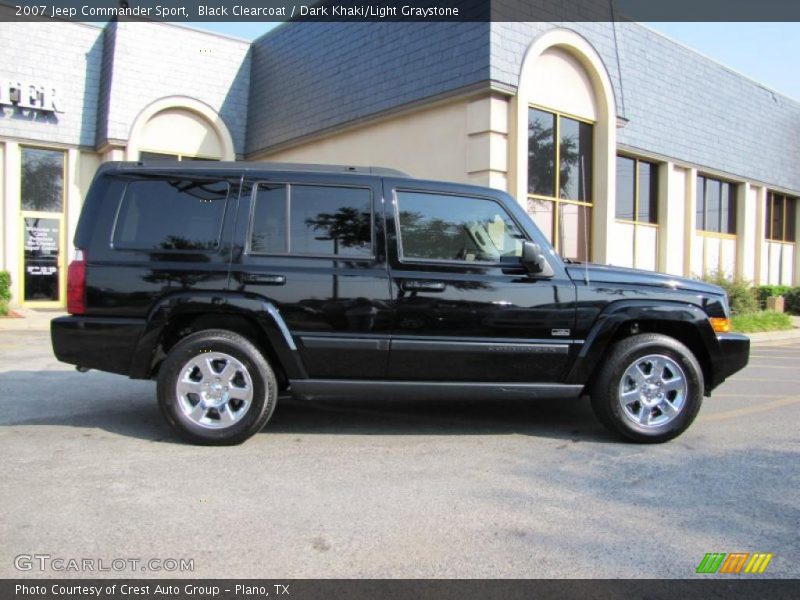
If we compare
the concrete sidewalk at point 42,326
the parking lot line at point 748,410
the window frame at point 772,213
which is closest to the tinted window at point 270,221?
the parking lot line at point 748,410

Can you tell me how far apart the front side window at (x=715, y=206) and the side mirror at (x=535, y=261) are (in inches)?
608

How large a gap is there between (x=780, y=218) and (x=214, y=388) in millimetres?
22983

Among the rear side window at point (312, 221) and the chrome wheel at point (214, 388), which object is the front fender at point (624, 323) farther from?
the chrome wheel at point (214, 388)

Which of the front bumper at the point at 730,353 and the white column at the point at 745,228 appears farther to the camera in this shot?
the white column at the point at 745,228

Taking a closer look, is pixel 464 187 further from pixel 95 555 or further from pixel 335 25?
pixel 335 25

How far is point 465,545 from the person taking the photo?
119 inches

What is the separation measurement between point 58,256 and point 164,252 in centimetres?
1329

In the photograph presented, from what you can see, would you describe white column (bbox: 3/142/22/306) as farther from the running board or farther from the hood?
the hood

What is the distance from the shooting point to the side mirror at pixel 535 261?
4469 mm

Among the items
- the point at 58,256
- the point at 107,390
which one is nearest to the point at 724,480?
the point at 107,390

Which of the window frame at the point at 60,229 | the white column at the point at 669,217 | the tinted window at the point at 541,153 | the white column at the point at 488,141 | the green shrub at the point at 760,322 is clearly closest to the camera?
the white column at the point at 488,141

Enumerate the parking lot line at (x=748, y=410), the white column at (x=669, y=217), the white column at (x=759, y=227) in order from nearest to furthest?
the parking lot line at (x=748, y=410)
the white column at (x=669, y=217)
the white column at (x=759, y=227)

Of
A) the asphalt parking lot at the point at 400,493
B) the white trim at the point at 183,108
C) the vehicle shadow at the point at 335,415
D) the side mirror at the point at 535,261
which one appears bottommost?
the asphalt parking lot at the point at 400,493

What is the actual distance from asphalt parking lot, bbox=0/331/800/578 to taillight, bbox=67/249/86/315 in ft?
3.33
